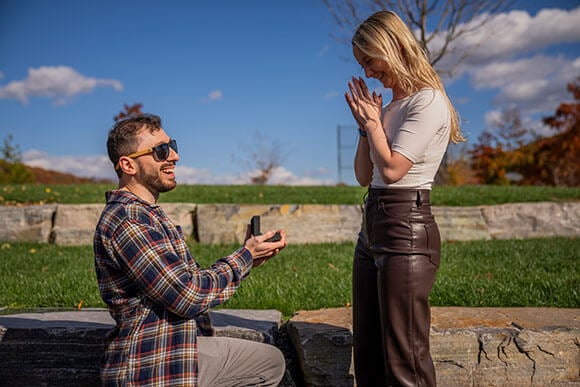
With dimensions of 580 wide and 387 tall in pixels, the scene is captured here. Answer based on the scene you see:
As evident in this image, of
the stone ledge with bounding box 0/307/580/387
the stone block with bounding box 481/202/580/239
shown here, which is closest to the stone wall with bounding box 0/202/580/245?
the stone block with bounding box 481/202/580/239

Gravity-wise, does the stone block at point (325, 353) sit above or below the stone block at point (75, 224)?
below

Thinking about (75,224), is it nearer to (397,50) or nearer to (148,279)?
(148,279)

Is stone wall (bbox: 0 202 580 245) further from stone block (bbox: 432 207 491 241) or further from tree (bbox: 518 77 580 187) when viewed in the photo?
tree (bbox: 518 77 580 187)

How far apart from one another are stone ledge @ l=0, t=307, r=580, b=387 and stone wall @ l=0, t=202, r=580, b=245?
4.24m

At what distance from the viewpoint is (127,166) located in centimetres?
224

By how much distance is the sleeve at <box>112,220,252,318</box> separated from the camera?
6.59ft

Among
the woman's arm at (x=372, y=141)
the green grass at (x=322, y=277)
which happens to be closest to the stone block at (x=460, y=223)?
the green grass at (x=322, y=277)

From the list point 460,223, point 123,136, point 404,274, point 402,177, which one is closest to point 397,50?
point 402,177

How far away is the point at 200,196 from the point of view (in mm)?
8922

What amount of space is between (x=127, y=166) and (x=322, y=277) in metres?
3.02

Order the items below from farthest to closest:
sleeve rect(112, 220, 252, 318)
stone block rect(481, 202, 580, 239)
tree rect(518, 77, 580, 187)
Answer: tree rect(518, 77, 580, 187) → stone block rect(481, 202, 580, 239) → sleeve rect(112, 220, 252, 318)

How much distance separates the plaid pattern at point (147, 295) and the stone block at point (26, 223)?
610cm

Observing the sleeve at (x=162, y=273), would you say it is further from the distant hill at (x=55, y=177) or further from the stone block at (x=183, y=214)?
the distant hill at (x=55, y=177)

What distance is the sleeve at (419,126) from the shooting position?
206cm
